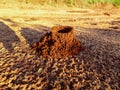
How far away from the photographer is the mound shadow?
27.1 feet

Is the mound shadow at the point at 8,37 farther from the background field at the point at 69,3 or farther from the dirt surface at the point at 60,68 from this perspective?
the background field at the point at 69,3

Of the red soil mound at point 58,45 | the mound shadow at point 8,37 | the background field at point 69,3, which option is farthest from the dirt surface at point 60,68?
the background field at point 69,3

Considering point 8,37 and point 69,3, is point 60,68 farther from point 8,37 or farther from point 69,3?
point 69,3

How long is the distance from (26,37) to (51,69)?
3.40 meters

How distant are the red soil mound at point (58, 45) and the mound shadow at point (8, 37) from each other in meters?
1.13

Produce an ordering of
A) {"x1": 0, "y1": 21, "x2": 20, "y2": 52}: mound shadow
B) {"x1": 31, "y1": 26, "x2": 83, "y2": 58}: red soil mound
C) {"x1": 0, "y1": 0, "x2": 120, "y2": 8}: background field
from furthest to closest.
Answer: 1. {"x1": 0, "y1": 0, "x2": 120, "y2": 8}: background field
2. {"x1": 0, "y1": 21, "x2": 20, "y2": 52}: mound shadow
3. {"x1": 31, "y1": 26, "x2": 83, "y2": 58}: red soil mound

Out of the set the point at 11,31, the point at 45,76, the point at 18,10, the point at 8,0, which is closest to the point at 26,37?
the point at 11,31

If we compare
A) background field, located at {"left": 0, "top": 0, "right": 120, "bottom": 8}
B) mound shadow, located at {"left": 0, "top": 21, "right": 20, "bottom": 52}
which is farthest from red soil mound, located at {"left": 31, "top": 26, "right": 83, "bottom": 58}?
background field, located at {"left": 0, "top": 0, "right": 120, "bottom": 8}

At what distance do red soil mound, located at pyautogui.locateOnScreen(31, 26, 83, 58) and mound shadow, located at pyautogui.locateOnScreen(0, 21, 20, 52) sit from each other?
113 centimetres

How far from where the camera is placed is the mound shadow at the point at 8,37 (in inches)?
325

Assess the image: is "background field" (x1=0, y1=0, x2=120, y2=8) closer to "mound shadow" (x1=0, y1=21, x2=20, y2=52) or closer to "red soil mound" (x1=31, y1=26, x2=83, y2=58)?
"mound shadow" (x1=0, y1=21, x2=20, y2=52)

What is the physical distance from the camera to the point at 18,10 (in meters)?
17.6

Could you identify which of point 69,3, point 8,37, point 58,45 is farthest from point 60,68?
point 69,3

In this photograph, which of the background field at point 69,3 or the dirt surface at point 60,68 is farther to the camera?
the background field at point 69,3
